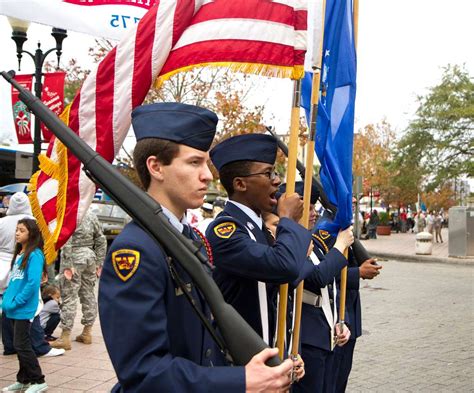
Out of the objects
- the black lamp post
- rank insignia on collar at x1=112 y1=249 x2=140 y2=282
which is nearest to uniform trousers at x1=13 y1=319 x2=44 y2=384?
the black lamp post

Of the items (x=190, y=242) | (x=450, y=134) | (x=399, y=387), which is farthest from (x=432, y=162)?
(x=190, y=242)

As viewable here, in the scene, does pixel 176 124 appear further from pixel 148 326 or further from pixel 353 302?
pixel 353 302

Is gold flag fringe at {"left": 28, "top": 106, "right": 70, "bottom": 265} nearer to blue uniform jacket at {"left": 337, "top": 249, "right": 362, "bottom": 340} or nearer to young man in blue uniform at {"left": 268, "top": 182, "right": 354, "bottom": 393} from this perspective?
young man in blue uniform at {"left": 268, "top": 182, "right": 354, "bottom": 393}

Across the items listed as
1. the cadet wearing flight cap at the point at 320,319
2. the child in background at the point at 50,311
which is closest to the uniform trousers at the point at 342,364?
the cadet wearing flight cap at the point at 320,319

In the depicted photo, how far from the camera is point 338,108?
3.82 m

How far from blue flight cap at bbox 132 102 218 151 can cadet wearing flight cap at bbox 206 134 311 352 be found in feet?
2.17

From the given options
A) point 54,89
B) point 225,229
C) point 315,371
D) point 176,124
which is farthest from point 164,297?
point 54,89

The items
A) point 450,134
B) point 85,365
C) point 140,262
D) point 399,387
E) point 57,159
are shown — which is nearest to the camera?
point 140,262

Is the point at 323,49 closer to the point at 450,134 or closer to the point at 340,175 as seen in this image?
the point at 340,175

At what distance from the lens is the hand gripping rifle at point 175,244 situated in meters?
1.87

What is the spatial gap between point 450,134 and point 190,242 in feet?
97.1

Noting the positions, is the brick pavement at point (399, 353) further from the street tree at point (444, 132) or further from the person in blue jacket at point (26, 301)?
the street tree at point (444, 132)

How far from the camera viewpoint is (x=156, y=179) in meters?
2.21

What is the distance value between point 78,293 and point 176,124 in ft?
20.8
